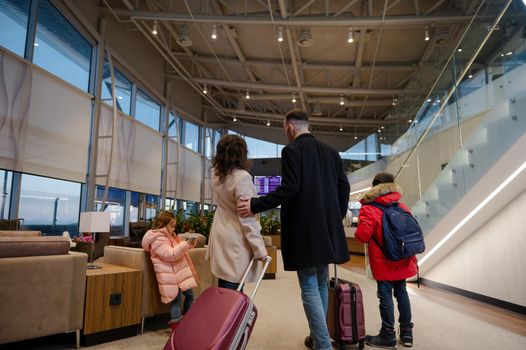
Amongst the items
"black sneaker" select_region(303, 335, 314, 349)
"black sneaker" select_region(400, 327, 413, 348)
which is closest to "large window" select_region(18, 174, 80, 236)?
"black sneaker" select_region(303, 335, 314, 349)

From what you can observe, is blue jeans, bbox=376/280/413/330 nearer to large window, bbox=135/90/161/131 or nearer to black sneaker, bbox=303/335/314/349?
black sneaker, bbox=303/335/314/349

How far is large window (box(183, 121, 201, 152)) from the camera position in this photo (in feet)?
48.6

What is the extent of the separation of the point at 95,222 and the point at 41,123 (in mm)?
4009

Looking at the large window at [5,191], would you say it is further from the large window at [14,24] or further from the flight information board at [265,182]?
the flight information board at [265,182]

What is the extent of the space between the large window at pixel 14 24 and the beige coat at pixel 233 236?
5965mm

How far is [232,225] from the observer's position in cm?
207

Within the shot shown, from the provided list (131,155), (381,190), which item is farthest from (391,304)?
(131,155)

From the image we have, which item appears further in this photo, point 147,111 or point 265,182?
point 265,182

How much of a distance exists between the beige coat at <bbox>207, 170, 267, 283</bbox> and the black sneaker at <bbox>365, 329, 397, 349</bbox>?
1.30 m

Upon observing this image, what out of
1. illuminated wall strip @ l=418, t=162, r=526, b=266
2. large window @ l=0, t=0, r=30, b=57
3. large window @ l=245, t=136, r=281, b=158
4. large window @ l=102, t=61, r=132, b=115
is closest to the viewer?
illuminated wall strip @ l=418, t=162, r=526, b=266

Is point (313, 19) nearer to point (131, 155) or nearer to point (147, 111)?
point (131, 155)

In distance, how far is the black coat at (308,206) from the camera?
2.10 metres

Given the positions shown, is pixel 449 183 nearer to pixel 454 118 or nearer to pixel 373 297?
pixel 454 118

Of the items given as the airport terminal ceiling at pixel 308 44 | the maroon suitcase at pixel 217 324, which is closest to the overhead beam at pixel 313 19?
the airport terminal ceiling at pixel 308 44
